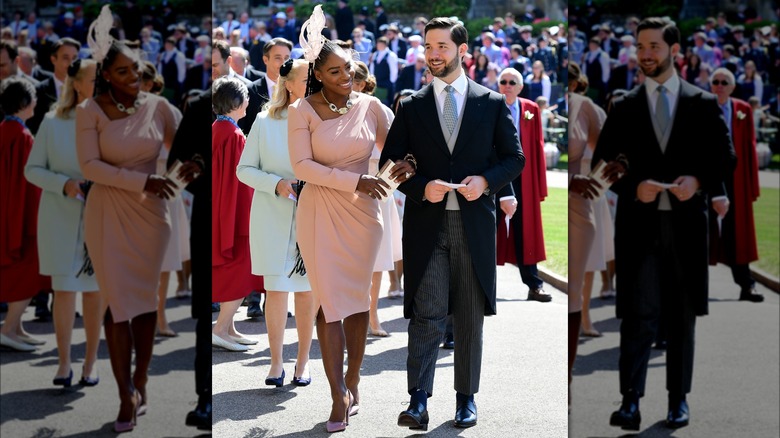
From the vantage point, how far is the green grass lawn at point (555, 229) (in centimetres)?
421

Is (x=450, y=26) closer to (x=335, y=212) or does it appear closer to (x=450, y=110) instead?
(x=450, y=110)

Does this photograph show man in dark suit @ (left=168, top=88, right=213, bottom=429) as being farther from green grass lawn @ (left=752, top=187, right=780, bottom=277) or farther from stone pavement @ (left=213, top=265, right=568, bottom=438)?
stone pavement @ (left=213, top=265, right=568, bottom=438)

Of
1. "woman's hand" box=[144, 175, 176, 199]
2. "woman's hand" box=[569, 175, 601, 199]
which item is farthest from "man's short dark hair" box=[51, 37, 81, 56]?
"woman's hand" box=[569, 175, 601, 199]

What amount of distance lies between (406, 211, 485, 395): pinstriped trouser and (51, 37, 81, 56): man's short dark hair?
7.08ft

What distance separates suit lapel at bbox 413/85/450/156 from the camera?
4.30m

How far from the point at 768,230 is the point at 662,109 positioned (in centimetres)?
33

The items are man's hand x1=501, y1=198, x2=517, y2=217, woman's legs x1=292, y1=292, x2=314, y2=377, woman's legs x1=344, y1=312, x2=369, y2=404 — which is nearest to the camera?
woman's legs x1=344, y1=312, x2=369, y2=404

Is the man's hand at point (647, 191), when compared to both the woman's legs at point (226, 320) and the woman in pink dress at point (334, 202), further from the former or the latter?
the woman's legs at point (226, 320)

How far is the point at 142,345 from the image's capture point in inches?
95.0

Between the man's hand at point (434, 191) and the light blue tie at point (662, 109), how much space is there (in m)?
2.03

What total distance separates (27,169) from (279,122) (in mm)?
2370

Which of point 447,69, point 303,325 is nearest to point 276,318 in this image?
point 303,325

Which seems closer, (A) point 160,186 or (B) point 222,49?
(A) point 160,186

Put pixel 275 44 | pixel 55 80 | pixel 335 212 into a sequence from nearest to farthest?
pixel 55 80 → pixel 335 212 → pixel 275 44
